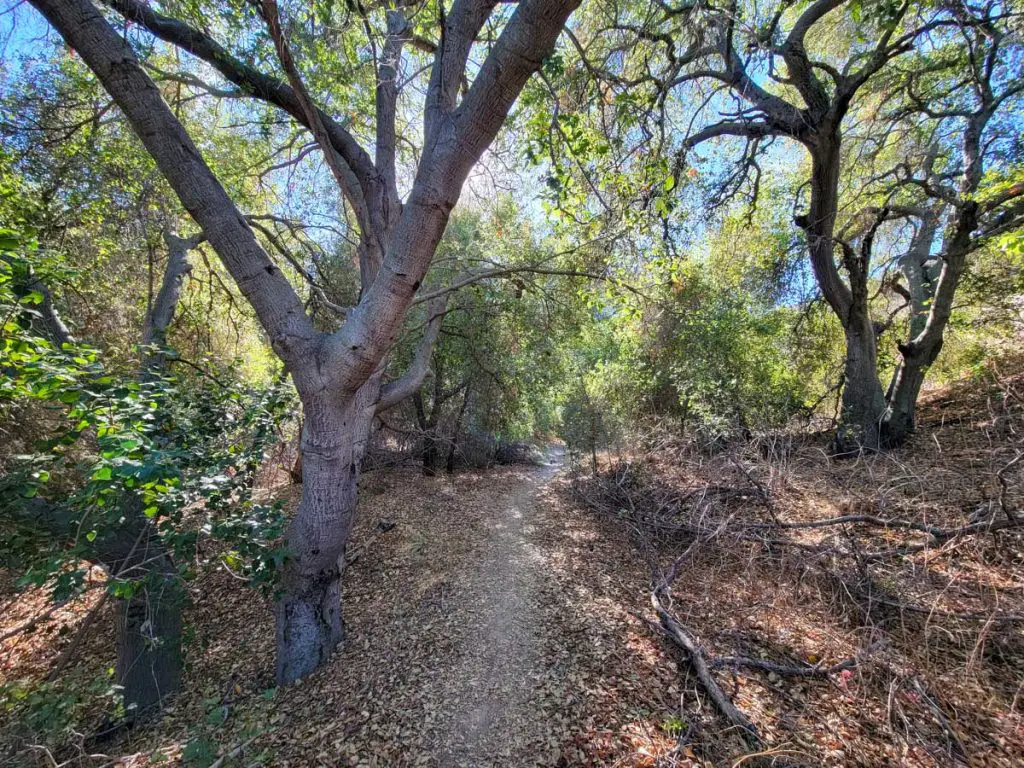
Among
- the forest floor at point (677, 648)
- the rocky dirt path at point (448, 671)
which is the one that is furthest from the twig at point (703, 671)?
the rocky dirt path at point (448, 671)

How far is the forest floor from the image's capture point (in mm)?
2107

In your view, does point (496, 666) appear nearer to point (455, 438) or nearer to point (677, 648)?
point (677, 648)

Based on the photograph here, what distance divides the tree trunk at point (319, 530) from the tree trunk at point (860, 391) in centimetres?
712

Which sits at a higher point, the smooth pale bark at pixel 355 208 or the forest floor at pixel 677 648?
the smooth pale bark at pixel 355 208

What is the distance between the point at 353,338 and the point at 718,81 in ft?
20.3

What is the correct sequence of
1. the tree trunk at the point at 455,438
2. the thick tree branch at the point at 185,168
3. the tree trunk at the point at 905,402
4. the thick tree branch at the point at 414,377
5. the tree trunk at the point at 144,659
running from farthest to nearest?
1. the tree trunk at the point at 455,438
2. the tree trunk at the point at 905,402
3. the thick tree branch at the point at 414,377
4. the tree trunk at the point at 144,659
5. the thick tree branch at the point at 185,168

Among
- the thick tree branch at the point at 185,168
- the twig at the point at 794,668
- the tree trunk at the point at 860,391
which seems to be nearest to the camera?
the thick tree branch at the point at 185,168

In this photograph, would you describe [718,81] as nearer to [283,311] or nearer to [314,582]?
[283,311]

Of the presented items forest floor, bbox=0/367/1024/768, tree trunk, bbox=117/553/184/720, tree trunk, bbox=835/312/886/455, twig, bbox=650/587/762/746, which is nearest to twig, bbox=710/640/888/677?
forest floor, bbox=0/367/1024/768

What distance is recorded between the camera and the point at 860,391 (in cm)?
578

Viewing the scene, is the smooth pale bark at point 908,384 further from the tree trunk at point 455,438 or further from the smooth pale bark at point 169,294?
the smooth pale bark at point 169,294

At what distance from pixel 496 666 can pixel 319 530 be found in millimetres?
1912

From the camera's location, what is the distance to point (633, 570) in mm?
4289

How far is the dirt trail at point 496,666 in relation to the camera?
2.42 metres
